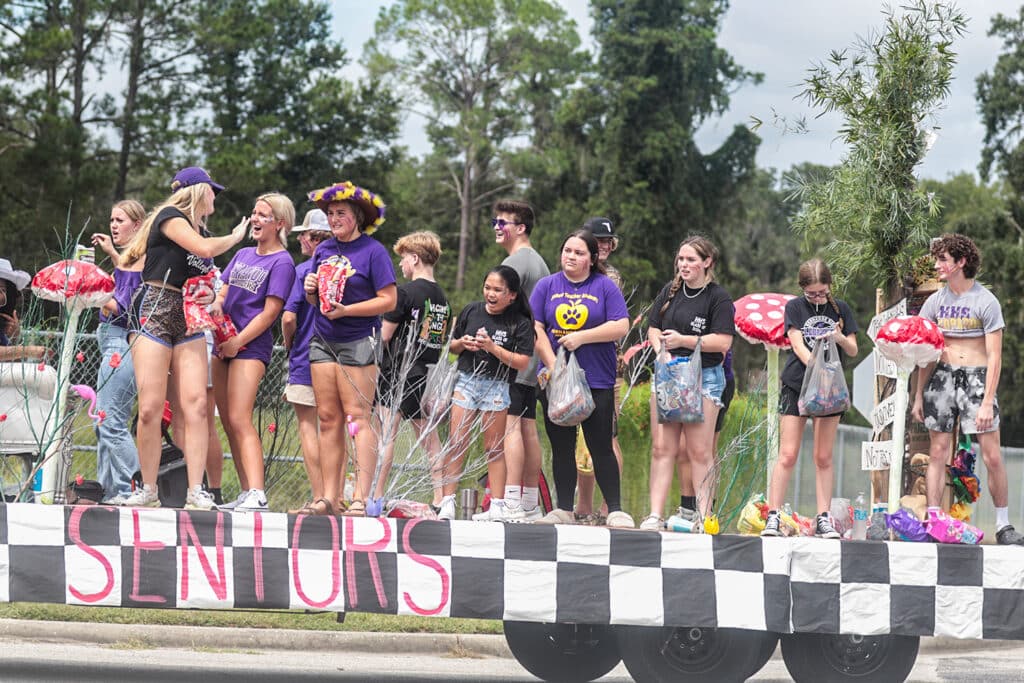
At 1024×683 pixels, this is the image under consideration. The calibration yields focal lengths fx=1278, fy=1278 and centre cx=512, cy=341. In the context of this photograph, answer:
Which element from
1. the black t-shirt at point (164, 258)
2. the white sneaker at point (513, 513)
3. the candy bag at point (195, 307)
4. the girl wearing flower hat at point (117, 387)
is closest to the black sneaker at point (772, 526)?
the white sneaker at point (513, 513)

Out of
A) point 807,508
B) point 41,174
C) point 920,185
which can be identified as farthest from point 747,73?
point 920,185

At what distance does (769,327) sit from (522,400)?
1651mm

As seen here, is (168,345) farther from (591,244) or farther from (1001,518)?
(1001,518)

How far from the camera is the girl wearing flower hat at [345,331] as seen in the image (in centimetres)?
605

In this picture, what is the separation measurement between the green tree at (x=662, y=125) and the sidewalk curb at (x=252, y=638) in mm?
31655

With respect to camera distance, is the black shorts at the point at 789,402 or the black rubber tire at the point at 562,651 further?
the black shorts at the point at 789,402

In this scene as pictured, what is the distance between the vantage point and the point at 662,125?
132 feet

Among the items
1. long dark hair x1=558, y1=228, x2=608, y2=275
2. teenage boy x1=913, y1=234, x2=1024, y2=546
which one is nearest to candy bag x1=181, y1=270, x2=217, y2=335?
long dark hair x1=558, y1=228, x2=608, y2=275

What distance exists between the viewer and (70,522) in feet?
16.8

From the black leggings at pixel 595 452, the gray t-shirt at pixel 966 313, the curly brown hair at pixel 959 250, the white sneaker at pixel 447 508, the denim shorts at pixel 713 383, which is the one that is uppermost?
the curly brown hair at pixel 959 250

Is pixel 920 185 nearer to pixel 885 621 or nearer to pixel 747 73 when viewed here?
pixel 885 621

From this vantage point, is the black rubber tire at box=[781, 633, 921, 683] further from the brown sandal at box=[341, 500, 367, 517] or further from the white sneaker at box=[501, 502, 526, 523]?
the brown sandal at box=[341, 500, 367, 517]

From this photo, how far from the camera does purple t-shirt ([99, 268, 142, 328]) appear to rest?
6227mm

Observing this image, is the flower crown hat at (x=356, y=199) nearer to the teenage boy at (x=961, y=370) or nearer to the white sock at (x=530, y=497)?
the white sock at (x=530, y=497)
